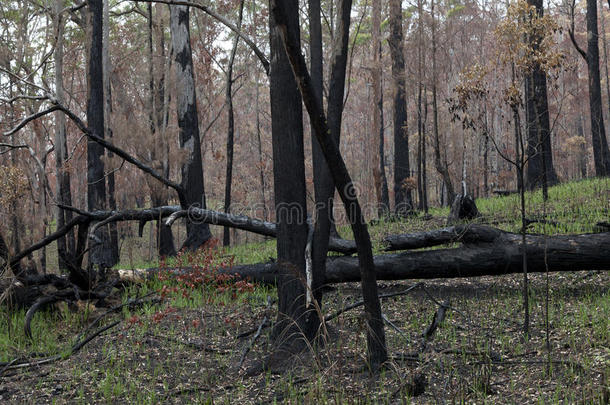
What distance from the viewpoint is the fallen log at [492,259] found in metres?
5.61

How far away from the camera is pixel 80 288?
21.9ft

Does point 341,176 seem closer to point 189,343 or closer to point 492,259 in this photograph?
point 189,343

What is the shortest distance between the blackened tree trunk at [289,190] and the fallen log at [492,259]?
5.78 ft

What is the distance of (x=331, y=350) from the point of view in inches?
177

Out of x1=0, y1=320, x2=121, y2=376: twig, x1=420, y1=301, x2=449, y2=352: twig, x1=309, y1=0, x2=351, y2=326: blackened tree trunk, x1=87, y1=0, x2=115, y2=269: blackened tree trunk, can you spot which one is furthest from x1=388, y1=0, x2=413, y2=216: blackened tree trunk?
x1=0, y1=320, x2=121, y2=376: twig

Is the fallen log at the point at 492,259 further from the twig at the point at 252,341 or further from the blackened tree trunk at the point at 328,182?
the blackened tree trunk at the point at 328,182

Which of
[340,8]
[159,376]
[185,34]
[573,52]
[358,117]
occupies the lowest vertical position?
[159,376]

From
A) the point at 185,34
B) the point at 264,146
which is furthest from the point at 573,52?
the point at 185,34

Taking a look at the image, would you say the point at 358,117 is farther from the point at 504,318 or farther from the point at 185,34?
the point at 504,318

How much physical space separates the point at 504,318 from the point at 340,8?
351 cm

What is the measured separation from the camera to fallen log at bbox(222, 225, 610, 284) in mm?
5609

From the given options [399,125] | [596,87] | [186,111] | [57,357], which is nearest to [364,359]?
[57,357]

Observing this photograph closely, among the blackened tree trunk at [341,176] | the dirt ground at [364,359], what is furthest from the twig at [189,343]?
the blackened tree trunk at [341,176]

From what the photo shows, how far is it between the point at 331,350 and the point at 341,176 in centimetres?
186
